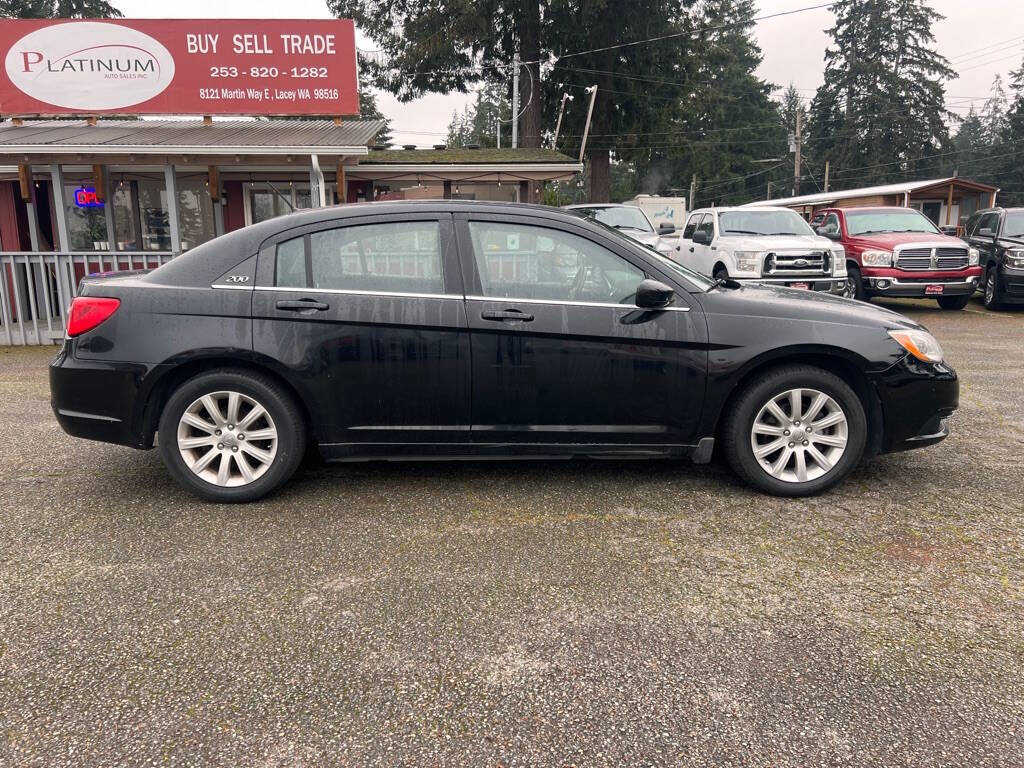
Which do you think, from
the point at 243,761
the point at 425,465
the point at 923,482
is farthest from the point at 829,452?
the point at 243,761

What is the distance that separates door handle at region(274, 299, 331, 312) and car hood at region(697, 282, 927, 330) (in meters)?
2.07

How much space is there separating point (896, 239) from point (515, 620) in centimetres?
1221

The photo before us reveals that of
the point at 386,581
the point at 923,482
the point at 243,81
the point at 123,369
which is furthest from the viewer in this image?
the point at 243,81

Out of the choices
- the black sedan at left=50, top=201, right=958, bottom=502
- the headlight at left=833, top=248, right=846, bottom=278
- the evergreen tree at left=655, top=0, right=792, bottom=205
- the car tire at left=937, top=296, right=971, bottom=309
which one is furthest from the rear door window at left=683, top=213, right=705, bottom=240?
the evergreen tree at left=655, top=0, right=792, bottom=205

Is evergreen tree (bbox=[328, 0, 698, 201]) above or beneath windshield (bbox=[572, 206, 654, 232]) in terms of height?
above

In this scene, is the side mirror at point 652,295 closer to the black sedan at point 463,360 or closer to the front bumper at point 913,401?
the black sedan at point 463,360

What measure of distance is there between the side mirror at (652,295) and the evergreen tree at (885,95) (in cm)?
5969

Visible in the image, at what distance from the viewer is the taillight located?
4.05 metres

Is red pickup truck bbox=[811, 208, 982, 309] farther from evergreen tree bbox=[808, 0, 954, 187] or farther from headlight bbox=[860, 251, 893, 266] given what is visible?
evergreen tree bbox=[808, 0, 954, 187]

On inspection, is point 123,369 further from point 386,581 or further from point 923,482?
point 923,482

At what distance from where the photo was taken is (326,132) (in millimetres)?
13141

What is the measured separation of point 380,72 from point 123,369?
25.8m

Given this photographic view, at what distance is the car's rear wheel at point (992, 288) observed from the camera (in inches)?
523

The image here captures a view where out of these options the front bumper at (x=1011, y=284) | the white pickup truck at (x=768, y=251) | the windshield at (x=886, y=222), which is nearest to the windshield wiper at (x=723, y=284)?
the white pickup truck at (x=768, y=251)
